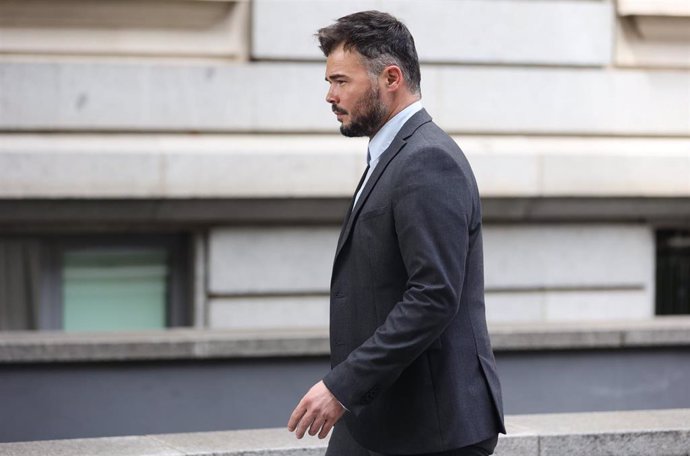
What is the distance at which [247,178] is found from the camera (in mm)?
8672

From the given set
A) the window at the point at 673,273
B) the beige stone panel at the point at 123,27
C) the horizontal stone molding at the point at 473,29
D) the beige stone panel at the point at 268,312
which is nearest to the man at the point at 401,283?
the beige stone panel at the point at 123,27

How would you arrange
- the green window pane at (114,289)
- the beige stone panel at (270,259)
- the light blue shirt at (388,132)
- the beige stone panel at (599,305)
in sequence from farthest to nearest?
the beige stone panel at (599,305) → the green window pane at (114,289) → the beige stone panel at (270,259) → the light blue shirt at (388,132)

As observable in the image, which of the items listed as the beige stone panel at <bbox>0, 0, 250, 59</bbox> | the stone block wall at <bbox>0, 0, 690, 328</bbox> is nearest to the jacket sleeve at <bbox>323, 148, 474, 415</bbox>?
the stone block wall at <bbox>0, 0, 690, 328</bbox>

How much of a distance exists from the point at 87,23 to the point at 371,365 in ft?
19.5

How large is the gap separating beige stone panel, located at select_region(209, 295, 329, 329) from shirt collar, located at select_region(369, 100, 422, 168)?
572cm

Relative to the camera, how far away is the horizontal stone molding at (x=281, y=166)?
8367mm

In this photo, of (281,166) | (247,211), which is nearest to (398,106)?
(281,166)

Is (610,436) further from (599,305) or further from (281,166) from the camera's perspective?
(599,305)

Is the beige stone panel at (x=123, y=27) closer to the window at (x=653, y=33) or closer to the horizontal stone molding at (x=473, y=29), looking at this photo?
the horizontal stone molding at (x=473, y=29)

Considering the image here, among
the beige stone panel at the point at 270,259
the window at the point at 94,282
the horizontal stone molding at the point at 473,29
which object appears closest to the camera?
the horizontal stone molding at the point at 473,29

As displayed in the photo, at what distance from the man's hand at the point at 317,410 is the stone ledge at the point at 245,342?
419cm

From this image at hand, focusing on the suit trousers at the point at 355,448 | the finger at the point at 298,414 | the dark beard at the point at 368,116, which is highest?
the dark beard at the point at 368,116

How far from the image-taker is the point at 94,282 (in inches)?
366

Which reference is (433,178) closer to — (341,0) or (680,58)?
(341,0)
